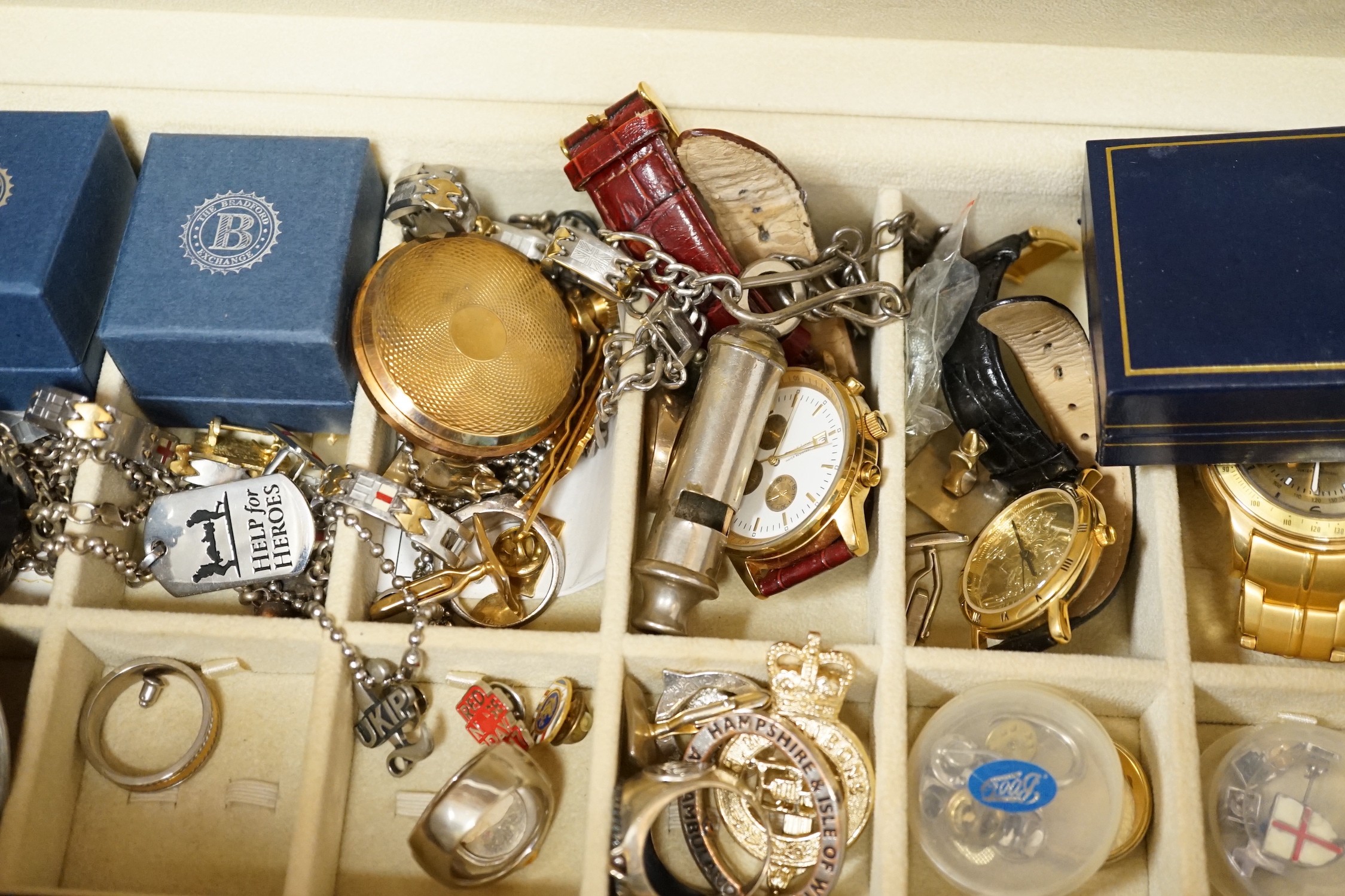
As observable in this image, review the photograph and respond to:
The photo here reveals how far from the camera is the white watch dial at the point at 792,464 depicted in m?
1.26

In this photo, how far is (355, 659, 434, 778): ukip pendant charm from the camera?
122cm

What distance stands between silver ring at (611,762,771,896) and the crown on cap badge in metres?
0.11

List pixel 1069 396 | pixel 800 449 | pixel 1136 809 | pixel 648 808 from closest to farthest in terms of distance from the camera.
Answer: pixel 648 808 < pixel 1136 809 < pixel 800 449 < pixel 1069 396

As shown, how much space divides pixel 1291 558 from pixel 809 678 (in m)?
0.61

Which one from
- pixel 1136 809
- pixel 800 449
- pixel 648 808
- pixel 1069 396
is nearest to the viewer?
pixel 648 808

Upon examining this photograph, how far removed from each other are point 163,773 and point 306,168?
2.58 feet

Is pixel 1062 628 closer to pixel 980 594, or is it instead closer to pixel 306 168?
pixel 980 594

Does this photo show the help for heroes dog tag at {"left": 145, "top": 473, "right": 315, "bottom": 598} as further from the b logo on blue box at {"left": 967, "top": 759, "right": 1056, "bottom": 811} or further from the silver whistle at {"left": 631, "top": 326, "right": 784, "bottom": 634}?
the b logo on blue box at {"left": 967, "top": 759, "right": 1056, "bottom": 811}

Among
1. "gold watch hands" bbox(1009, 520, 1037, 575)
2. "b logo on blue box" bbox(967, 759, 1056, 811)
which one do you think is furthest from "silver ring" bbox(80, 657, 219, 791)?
"gold watch hands" bbox(1009, 520, 1037, 575)

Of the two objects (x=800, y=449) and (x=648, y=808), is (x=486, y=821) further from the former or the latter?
(x=800, y=449)

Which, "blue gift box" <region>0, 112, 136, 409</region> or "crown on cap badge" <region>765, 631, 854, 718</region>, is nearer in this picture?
"crown on cap badge" <region>765, 631, 854, 718</region>

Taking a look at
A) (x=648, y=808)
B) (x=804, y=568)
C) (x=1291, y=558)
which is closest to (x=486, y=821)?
(x=648, y=808)

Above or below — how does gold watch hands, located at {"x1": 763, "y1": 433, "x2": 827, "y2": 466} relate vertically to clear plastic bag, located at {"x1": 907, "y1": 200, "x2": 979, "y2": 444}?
below

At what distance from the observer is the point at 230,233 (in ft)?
4.40
